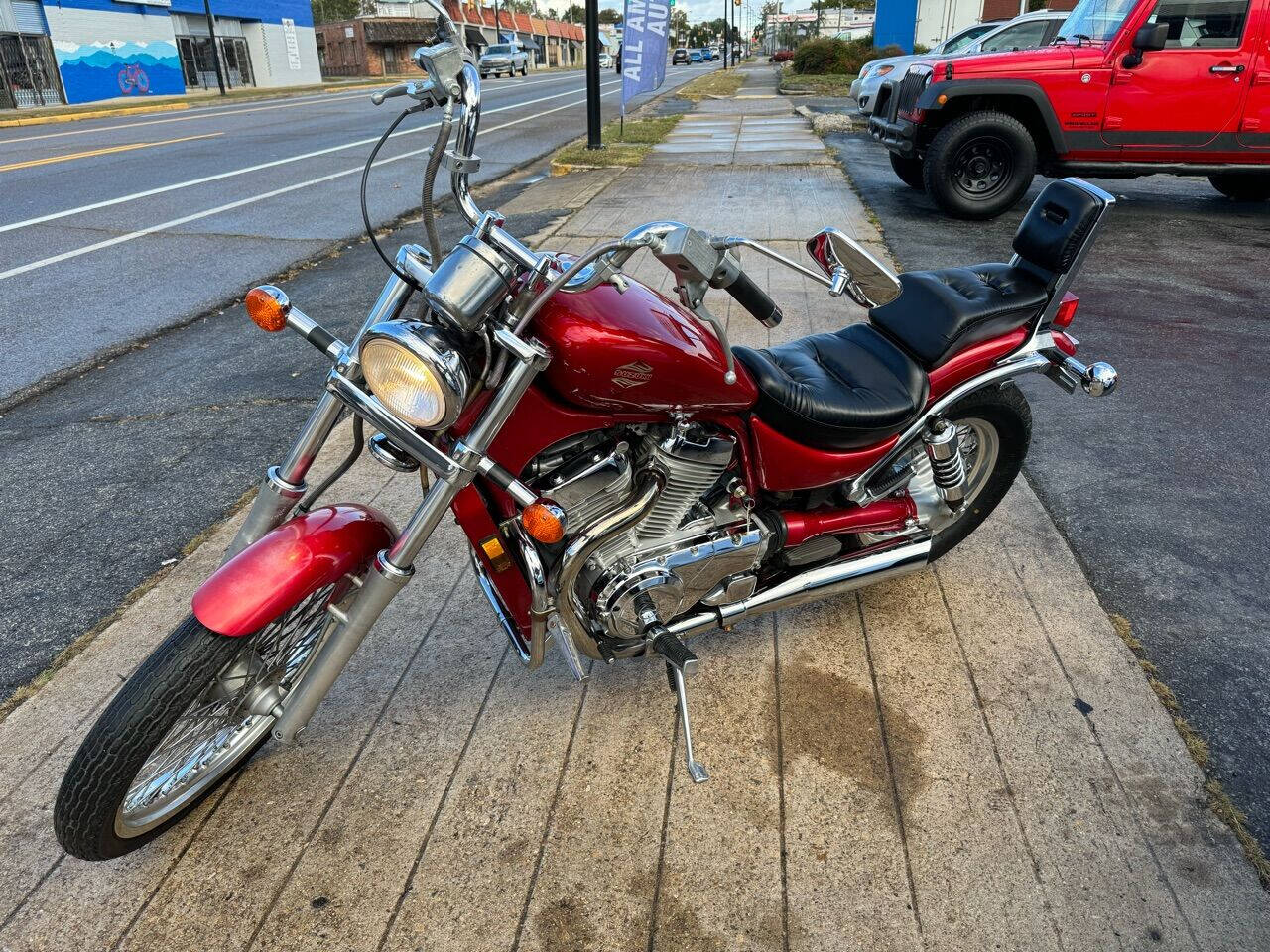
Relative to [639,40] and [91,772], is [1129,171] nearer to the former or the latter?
[639,40]

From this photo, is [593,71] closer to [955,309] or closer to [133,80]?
[955,309]

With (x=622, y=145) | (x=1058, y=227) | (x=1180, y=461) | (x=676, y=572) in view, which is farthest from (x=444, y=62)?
(x=622, y=145)

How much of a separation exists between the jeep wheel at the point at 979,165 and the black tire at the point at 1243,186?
9.52 feet

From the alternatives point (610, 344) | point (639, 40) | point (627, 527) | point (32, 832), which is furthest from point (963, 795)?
point (639, 40)

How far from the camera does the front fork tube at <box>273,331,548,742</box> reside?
1.85m

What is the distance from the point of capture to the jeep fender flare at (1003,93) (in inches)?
319

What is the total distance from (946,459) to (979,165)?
6748mm

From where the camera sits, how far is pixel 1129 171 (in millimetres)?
8570

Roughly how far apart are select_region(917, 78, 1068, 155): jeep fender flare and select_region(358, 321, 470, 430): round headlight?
314 inches

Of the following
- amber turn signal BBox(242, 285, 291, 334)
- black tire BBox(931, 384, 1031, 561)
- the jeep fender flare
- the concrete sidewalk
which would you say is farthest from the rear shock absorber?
the jeep fender flare

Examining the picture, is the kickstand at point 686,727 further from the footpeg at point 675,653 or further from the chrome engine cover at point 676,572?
the chrome engine cover at point 676,572

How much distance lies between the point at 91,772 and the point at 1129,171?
967 cm

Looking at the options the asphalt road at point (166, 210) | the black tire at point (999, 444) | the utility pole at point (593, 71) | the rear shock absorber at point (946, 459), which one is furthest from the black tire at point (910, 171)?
the rear shock absorber at point (946, 459)

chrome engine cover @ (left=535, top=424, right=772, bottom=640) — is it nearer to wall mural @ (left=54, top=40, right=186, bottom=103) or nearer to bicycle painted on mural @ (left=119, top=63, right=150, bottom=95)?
wall mural @ (left=54, top=40, right=186, bottom=103)
